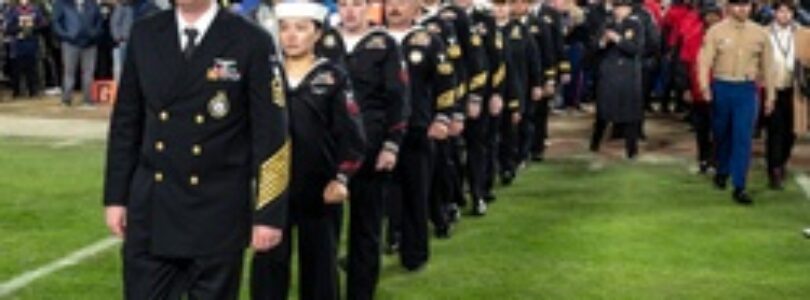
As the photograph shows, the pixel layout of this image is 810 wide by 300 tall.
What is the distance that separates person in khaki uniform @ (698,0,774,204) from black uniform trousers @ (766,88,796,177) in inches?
37.1

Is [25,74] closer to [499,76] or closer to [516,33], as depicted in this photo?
[516,33]

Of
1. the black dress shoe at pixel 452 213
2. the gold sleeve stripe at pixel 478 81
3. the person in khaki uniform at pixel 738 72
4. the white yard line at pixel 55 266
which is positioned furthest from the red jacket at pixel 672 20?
the white yard line at pixel 55 266

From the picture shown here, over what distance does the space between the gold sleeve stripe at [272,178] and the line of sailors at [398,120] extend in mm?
1307

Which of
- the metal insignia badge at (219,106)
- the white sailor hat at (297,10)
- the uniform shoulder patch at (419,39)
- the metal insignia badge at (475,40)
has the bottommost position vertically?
the metal insignia badge at (219,106)

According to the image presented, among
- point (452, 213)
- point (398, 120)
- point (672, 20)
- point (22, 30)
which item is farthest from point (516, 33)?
point (22, 30)

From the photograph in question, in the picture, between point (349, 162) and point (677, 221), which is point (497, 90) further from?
point (349, 162)

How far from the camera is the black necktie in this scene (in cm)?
512

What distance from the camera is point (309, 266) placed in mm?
6801

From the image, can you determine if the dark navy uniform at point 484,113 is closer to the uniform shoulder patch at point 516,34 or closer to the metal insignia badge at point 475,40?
the metal insignia badge at point 475,40

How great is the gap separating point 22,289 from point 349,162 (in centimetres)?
283

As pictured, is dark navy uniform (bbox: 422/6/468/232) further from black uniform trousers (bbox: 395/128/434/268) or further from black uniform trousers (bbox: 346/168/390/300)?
black uniform trousers (bbox: 346/168/390/300)

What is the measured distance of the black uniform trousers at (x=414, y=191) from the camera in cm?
906

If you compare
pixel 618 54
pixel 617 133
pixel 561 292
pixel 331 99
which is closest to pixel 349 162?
pixel 331 99

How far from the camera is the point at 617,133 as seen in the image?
18156 millimetres
